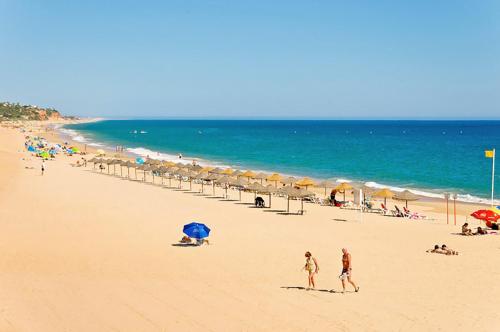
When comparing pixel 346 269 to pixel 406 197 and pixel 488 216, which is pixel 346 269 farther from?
pixel 406 197

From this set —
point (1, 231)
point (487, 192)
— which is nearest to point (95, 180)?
point (1, 231)

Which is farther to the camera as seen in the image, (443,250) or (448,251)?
(443,250)

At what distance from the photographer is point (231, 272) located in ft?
38.7

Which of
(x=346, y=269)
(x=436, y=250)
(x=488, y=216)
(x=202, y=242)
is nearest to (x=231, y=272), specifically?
(x=346, y=269)

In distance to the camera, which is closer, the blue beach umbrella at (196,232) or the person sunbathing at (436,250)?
the person sunbathing at (436,250)

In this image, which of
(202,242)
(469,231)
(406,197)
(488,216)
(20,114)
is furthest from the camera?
(20,114)

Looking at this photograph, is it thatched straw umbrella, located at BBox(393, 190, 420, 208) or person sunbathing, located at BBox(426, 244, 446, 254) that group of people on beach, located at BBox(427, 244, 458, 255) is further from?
thatched straw umbrella, located at BBox(393, 190, 420, 208)

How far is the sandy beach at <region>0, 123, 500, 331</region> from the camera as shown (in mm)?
8758

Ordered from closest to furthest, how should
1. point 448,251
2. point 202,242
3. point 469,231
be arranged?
1. point 448,251
2. point 202,242
3. point 469,231

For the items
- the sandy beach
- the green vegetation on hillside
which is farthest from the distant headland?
the sandy beach

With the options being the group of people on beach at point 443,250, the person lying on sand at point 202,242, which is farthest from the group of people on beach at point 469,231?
the person lying on sand at point 202,242

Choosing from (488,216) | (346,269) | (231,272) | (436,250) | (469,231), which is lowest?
(469,231)

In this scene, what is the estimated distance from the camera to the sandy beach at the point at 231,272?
8.76 m

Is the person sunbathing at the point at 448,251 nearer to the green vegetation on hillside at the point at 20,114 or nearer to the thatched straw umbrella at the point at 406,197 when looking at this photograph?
the thatched straw umbrella at the point at 406,197
